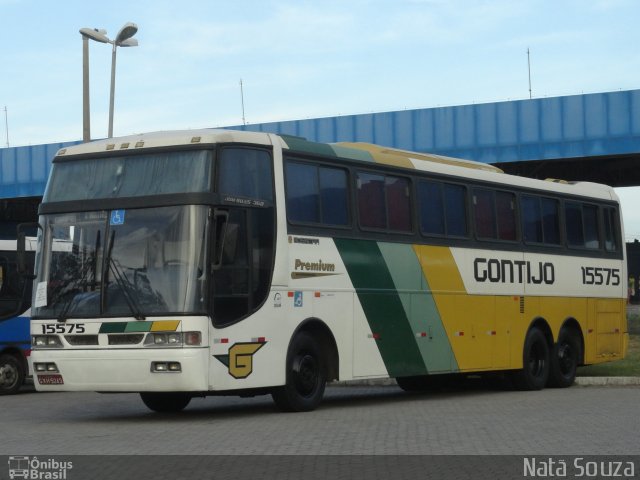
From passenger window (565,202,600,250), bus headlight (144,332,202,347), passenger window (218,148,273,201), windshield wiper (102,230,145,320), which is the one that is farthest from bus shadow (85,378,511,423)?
passenger window (565,202,600,250)

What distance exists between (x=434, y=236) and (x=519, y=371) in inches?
144

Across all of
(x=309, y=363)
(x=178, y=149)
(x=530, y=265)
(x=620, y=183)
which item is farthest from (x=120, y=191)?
(x=620, y=183)

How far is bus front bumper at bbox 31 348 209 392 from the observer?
47.7 feet

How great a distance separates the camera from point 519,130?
1630 inches

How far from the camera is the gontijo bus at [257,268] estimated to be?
1484 cm

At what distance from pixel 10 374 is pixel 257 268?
10501 mm

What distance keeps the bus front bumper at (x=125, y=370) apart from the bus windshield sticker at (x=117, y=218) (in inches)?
61.4

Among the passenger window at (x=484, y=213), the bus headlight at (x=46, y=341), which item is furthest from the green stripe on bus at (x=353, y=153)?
the bus headlight at (x=46, y=341)

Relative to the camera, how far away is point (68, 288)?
15.5 m

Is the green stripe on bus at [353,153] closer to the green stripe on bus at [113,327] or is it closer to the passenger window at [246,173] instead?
the passenger window at [246,173]

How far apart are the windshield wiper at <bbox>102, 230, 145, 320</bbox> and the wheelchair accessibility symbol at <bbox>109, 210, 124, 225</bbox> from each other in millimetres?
120

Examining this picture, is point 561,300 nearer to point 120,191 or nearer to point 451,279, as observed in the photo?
point 451,279

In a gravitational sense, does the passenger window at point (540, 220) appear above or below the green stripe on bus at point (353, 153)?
below

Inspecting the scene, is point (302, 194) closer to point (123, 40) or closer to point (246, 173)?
point (246, 173)
